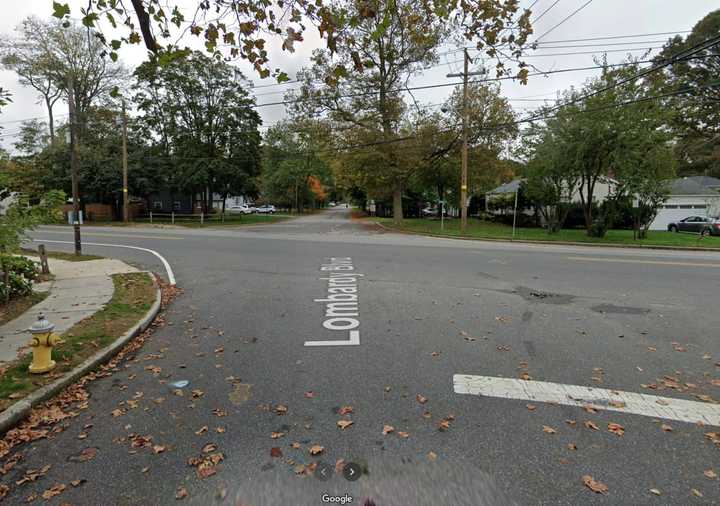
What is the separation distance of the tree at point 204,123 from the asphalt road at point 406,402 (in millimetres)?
27558

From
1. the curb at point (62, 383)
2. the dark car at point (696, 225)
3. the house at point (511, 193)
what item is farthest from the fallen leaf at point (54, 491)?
the dark car at point (696, 225)

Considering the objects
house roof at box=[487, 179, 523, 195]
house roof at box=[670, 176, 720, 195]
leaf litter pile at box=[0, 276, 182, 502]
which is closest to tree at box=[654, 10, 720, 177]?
house roof at box=[670, 176, 720, 195]

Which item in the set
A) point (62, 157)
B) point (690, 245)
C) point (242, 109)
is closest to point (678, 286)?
point (690, 245)

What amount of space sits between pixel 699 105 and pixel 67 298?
192 ft

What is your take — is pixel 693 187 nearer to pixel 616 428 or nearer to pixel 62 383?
pixel 616 428

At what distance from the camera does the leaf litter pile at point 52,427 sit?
263cm

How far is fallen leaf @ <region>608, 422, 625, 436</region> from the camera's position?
3104 millimetres

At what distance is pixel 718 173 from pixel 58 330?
60375 mm

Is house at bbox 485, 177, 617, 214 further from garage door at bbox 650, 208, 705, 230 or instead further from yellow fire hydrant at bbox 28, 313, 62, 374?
yellow fire hydrant at bbox 28, 313, 62, 374

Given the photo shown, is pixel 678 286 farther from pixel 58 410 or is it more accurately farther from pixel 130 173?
pixel 130 173

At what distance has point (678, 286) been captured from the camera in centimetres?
855

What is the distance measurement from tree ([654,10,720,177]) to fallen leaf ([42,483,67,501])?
170 feet

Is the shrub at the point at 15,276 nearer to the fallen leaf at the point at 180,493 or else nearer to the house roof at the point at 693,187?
the fallen leaf at the point at 180,493

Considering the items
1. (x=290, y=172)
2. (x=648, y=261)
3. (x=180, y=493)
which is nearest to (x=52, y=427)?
(x=180, y=493)
